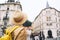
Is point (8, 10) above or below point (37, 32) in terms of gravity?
above

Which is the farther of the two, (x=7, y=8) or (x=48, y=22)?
(x=7, y=8)

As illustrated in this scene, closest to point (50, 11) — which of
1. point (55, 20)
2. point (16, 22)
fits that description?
point (55, 20)

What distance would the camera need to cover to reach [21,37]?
1.44 meters

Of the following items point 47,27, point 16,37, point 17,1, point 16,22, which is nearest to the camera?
point 16,37

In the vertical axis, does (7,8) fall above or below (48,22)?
above

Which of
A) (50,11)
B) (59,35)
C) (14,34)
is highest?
(50,11)

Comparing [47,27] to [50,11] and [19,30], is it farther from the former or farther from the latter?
[19,30]

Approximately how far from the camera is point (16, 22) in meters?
1.56

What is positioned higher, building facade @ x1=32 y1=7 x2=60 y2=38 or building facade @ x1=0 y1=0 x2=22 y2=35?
building facade @ x1=0 y1=0 x2=22 y2=35

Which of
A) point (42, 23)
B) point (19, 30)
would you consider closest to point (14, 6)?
point (42, 23)

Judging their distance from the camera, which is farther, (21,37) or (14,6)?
(14,6)

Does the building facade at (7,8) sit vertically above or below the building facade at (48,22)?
above

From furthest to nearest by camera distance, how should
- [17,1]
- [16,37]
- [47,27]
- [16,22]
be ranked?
[17,1]
[47,27]
[16,22]
[16,37]

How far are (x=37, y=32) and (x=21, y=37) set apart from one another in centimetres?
80
